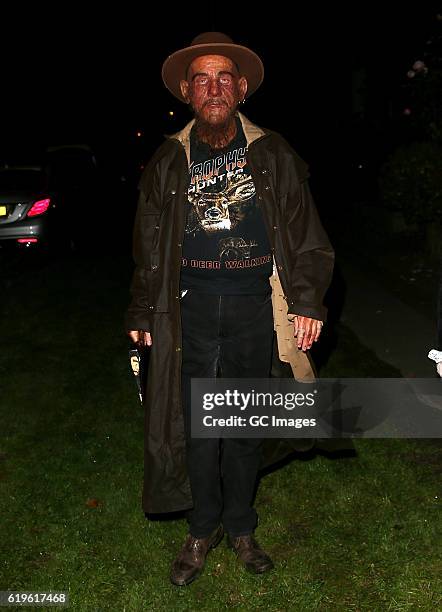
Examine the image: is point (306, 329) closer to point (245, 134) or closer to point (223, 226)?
point (223, 226)

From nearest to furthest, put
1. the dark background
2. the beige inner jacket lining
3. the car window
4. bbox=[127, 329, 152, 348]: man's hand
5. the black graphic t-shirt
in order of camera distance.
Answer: the black graphic t-shirt
the beige inner jacket lining
bbox=[127, 329, 152, 348]: man's hand
the car window
the dark background

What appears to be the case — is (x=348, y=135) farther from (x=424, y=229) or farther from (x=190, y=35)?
(x=190, y=35)

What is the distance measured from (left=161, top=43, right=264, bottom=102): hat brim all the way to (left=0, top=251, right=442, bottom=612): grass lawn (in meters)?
2.23

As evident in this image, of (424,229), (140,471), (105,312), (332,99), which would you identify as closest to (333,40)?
(332,99)

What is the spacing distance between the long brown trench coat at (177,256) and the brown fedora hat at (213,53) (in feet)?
0.70

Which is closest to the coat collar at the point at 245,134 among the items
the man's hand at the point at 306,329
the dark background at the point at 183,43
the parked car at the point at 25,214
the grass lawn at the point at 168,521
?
the man's hand at the point at 306,329

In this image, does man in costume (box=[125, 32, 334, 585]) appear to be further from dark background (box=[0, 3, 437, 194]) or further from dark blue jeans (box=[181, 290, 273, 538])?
dark background (box=[0, 3, 437, 194])

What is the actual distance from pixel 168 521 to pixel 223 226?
1757 mm

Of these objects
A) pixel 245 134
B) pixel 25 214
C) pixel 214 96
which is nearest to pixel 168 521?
pixel 245 134

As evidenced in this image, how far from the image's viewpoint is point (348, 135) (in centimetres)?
1944

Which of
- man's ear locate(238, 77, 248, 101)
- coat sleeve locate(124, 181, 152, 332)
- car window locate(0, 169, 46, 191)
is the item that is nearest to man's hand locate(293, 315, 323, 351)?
coat sleeve locate(124, 181, 152, 332)

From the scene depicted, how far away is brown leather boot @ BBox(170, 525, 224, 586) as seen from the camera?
3.63 metres

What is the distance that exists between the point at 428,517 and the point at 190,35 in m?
37.6

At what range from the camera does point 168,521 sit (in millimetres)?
4211
